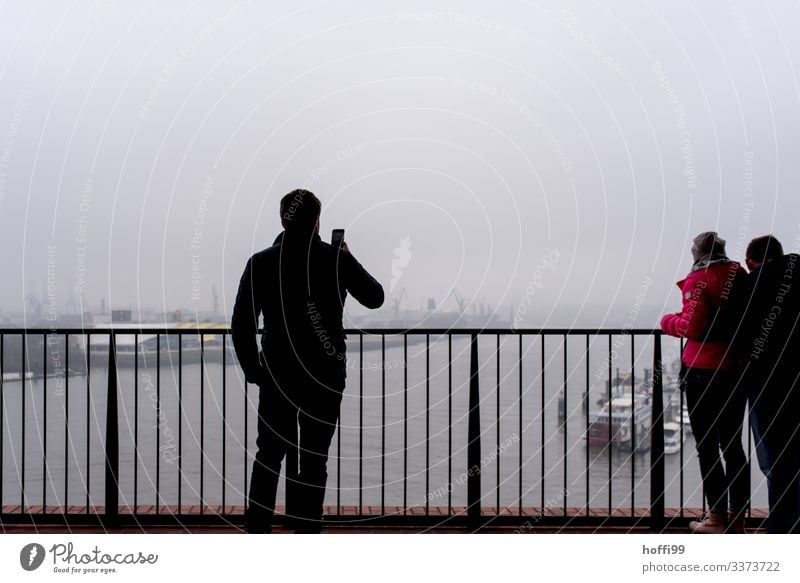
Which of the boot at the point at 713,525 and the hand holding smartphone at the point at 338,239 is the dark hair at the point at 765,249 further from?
the hand holding smartphone at the point at 338,239

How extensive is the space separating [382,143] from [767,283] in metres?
2.40

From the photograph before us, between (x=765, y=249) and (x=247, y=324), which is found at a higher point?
(x=765, y=249)

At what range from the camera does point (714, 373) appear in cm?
361

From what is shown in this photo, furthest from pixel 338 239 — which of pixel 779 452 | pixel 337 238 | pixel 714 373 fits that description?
pixel 779 452

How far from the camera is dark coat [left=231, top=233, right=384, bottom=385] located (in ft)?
10.8

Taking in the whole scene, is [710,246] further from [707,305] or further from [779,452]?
[779,452]

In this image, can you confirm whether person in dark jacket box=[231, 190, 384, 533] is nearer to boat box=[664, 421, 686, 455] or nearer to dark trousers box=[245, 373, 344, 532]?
dark trousers box=[245, 373, 344, 532]

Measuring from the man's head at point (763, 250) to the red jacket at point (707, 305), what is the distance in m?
0.12

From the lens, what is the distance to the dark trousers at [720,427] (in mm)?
3633

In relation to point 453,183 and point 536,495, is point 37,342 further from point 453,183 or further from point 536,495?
point 536,495

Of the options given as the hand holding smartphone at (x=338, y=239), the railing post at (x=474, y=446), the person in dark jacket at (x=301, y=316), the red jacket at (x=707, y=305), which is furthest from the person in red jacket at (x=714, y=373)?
the hand holding smartphone at (x=338, y=239)

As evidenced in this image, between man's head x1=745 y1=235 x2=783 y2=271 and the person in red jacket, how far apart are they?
0.12m

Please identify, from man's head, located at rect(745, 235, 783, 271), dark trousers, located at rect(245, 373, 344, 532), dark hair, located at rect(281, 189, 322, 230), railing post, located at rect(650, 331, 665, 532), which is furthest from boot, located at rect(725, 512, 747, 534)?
dark hair, located at rect(281, 189, 322, 230)

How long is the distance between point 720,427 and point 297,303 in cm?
233
